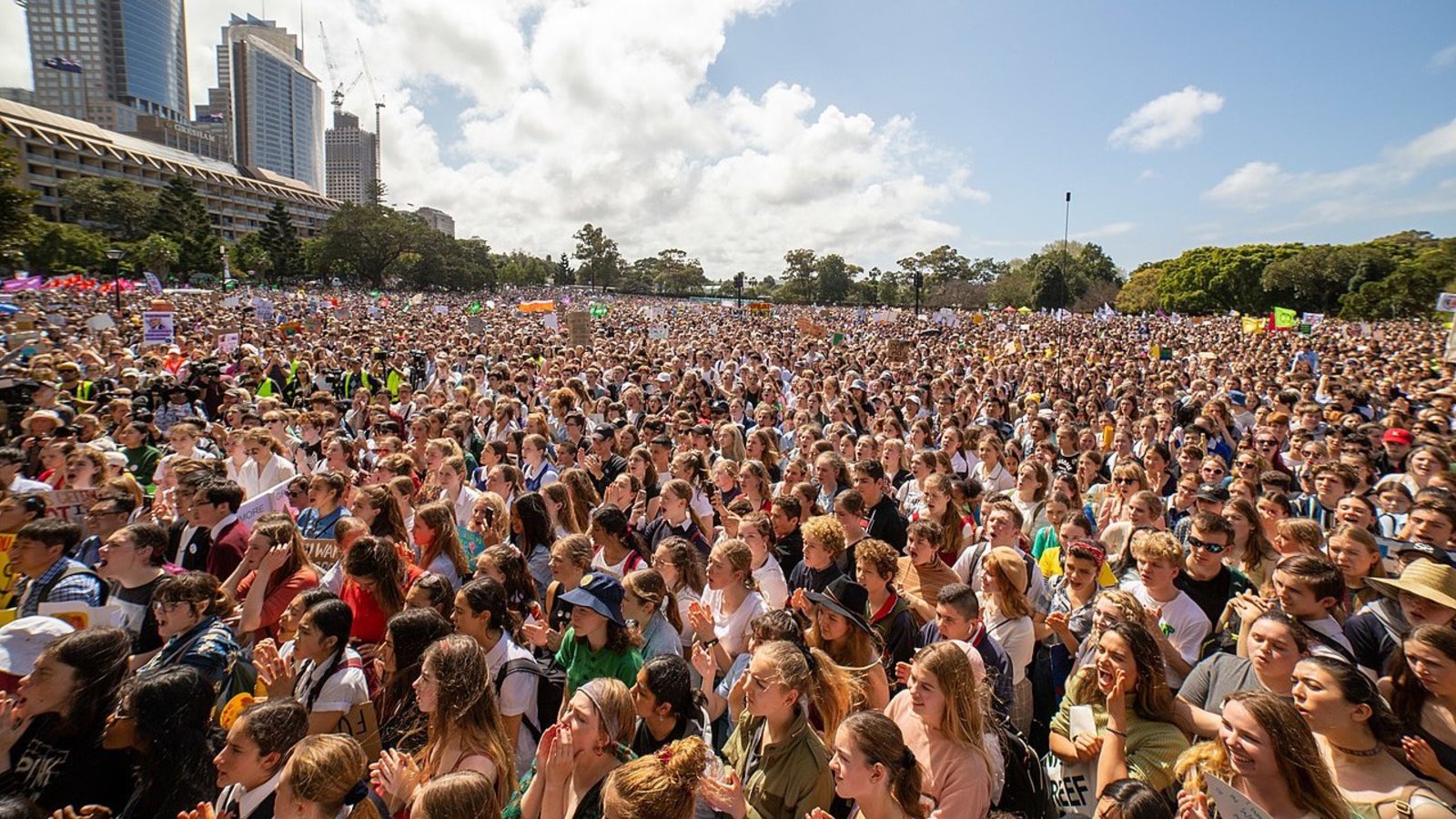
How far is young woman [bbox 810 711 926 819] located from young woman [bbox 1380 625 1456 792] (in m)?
1.71

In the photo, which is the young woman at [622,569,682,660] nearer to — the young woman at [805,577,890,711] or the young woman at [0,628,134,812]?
the young woman at [805,577,890,711]

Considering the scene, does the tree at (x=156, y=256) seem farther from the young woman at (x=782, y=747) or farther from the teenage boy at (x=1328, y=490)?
the teenage boy at (x=1328, y=490)

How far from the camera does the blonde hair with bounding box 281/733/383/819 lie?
7.56 feet

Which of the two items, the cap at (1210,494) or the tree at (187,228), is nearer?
the cap at (1210,494)

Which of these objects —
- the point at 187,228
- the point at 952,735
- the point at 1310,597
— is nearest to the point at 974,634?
the point at 952,735

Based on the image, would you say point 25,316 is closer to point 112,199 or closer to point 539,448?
point 539,448

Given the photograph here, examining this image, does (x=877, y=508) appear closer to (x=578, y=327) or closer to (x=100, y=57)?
(x=578, y=327)

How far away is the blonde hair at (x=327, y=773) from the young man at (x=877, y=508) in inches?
151

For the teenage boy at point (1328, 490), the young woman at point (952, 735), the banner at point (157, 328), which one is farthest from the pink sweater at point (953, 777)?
the banner at point (157, 328)

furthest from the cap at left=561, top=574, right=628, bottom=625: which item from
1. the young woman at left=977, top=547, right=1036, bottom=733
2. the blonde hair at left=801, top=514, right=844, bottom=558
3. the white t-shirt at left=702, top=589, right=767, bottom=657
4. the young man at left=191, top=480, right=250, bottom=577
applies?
the young man at left=191, top=480, right=250, bottom=577

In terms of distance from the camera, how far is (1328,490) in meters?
5.68

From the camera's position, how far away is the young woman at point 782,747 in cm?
262

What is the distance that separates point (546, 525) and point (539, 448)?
2092mm

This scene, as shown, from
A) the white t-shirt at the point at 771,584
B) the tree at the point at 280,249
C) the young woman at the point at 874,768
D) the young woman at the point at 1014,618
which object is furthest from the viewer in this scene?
the tree at the point at 280,249
